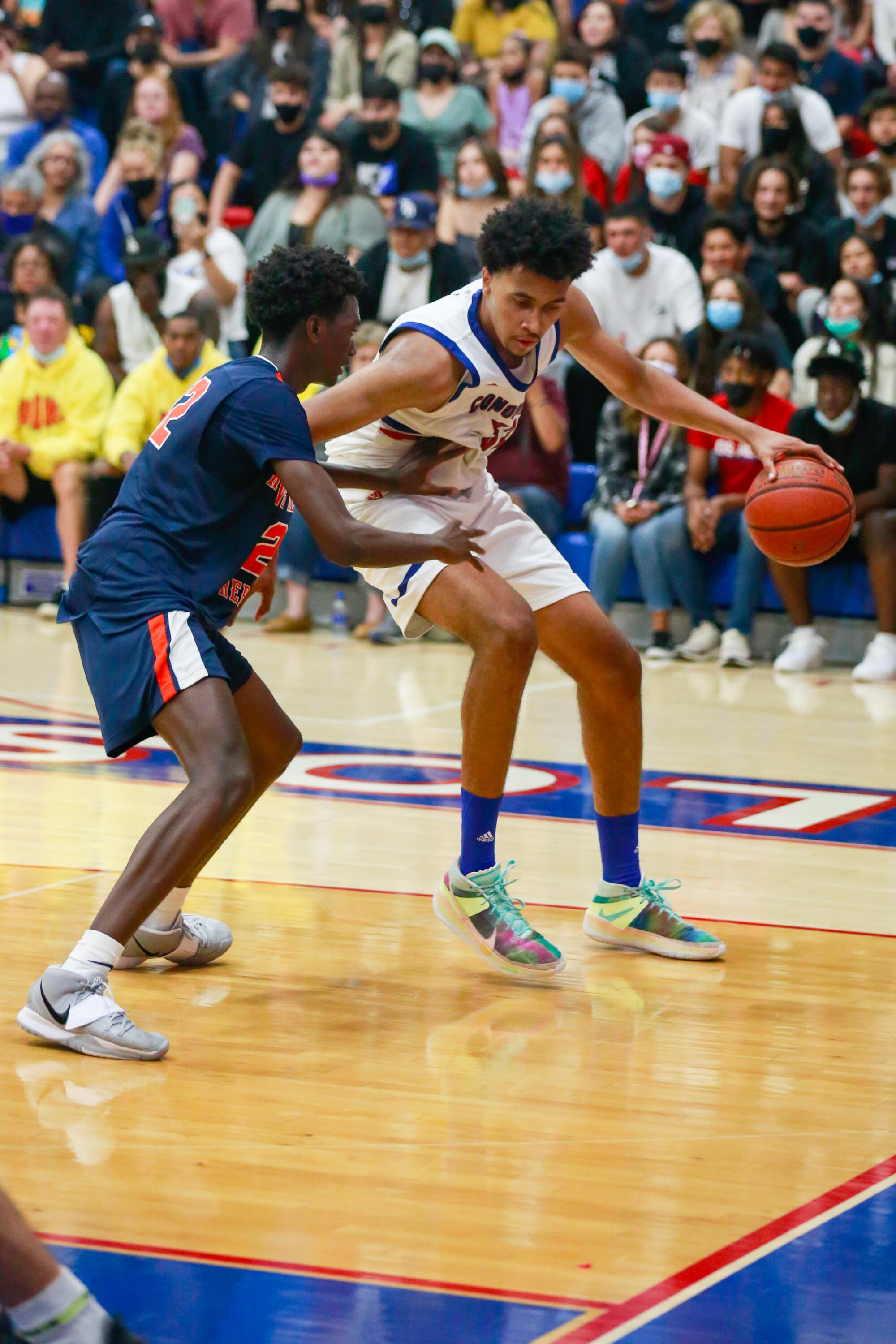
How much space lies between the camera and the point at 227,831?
3.91 m

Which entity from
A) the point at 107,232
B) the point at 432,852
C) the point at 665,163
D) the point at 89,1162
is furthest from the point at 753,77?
the point at 89,1162

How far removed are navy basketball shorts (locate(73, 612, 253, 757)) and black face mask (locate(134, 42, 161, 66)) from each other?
10850 millimetres

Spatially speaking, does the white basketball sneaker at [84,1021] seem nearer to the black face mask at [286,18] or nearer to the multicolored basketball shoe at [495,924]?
the multicolored basketball shoe at [495,924]

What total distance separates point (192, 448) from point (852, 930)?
6.69 feet

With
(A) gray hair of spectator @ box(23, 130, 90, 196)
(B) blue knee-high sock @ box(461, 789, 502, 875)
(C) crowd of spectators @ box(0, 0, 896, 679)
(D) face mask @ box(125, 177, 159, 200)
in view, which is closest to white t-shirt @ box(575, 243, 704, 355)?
(C) crowd of spectators @ box(0, 0, 896, 679)

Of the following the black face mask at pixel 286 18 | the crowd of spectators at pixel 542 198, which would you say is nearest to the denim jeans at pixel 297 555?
the crowd of spectators at pixel 542 198

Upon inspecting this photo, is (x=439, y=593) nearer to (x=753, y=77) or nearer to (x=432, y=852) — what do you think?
(x=432, y=852)

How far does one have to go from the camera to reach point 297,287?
155 inches

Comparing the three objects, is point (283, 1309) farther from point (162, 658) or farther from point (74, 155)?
point (74, 155)

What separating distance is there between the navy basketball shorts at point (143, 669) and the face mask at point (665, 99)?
8.65 m

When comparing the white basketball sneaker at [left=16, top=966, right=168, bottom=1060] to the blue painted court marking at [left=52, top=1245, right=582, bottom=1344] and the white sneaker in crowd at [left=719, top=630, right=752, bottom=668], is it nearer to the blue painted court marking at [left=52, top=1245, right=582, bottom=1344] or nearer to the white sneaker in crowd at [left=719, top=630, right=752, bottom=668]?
the blue painted court marking at [left=52, top=1245, right=582, bottom=1344]

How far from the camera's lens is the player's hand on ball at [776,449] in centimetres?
451

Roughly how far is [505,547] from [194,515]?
0.88m

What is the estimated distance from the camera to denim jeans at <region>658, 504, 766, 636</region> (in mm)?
9930
